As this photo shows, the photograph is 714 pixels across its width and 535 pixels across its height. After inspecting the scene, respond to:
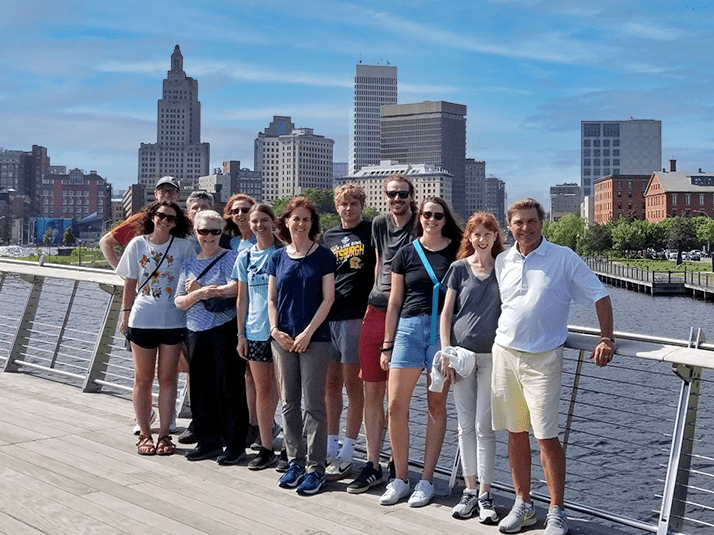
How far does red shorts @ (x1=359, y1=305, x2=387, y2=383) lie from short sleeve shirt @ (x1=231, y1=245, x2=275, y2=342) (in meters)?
0.69

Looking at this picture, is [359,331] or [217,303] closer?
[359,331]

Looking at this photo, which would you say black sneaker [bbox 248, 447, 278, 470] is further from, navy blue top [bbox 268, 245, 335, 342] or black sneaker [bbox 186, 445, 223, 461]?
navy blue top [bbox 268, 245, 335, 342]

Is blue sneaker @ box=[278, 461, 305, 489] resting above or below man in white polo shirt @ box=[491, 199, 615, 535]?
below

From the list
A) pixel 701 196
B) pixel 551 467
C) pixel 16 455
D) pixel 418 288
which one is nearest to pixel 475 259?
pixel 418 288

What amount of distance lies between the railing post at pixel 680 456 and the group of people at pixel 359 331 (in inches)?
19.0

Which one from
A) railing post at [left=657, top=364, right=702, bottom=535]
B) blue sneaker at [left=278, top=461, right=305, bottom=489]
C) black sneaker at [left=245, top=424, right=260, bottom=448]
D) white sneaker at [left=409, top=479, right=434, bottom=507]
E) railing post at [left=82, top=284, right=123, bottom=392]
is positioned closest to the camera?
railing post at [left=657, top=364, right=702, bottom=535]

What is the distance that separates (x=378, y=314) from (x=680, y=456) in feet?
5.90

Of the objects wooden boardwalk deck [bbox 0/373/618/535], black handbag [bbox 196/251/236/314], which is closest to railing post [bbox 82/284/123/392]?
wooden boardwalk deck [bbox 0/373/618/535]

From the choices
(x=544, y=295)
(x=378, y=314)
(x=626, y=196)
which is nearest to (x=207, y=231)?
(x=378, y=314)

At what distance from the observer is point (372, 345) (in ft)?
16.6

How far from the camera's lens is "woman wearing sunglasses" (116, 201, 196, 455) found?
590 centimetres

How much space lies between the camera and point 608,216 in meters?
150

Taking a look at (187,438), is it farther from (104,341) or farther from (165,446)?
(104,341)

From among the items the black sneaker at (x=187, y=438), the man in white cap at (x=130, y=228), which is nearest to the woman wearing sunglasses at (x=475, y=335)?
the black sneaker at (x=187, y=438)
